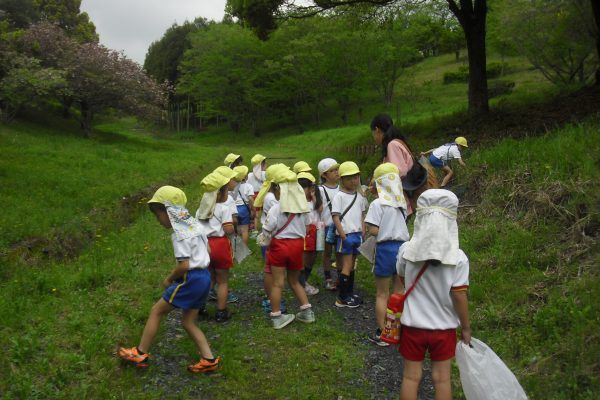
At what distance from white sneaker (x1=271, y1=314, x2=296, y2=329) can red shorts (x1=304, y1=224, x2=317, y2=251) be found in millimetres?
1155

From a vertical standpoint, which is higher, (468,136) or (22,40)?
(22,40)

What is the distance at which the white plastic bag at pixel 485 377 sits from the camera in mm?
3322

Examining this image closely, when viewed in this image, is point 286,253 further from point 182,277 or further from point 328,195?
point 328,195

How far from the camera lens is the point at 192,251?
4.42 metres

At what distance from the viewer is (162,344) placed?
17.1 ft

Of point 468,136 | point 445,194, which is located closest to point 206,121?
point 468,136

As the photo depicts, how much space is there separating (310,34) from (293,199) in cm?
3691

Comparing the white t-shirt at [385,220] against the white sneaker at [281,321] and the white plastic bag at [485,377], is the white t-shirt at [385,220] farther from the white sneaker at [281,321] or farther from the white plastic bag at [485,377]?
the white plastic bag at [485,377]

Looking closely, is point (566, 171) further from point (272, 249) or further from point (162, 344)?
point (162, 344)

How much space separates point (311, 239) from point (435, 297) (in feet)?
11.0

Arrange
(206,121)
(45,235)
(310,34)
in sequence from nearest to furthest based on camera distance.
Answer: (45,235) < (310,34) < (206,121)

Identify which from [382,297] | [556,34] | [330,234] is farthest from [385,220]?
[556,34]

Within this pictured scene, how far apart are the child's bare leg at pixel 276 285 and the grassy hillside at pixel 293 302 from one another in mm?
294

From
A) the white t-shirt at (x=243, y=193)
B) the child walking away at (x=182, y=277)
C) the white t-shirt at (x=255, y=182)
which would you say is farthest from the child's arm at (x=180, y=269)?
the white t-shirt at (x=255, y=182)
